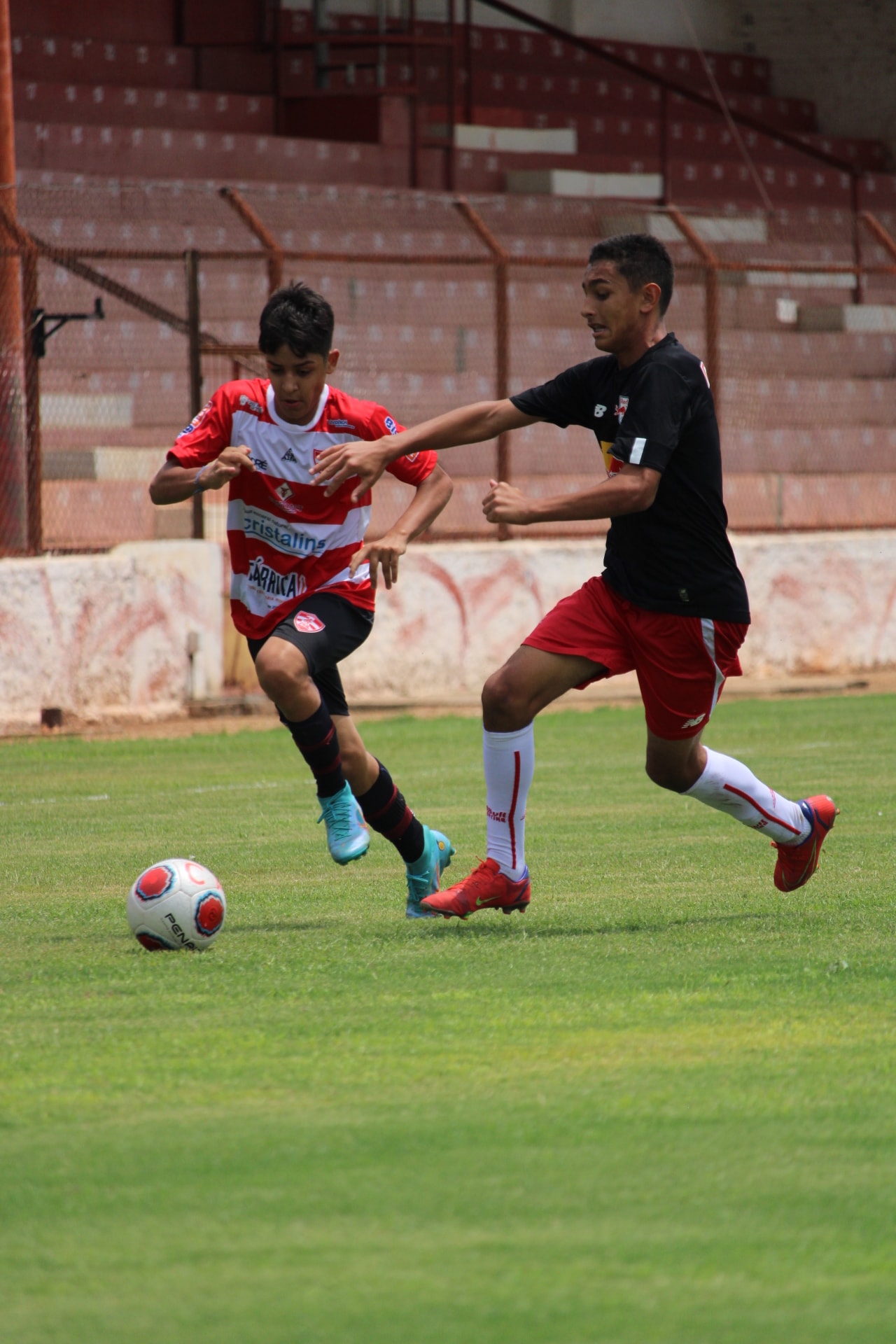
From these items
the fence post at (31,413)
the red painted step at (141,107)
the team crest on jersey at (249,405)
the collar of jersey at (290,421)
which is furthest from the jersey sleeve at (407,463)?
the red painted step at (141,107)

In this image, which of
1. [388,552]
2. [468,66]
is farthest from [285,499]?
[468,66]

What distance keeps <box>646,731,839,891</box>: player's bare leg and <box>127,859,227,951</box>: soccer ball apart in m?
1.50

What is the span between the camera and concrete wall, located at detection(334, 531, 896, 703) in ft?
49.6

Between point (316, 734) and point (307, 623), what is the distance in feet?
1.40

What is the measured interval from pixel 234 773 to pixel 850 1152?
7951 millimetres

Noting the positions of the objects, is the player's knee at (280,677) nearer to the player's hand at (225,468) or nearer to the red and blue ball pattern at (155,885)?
the player's hand at (225,468)

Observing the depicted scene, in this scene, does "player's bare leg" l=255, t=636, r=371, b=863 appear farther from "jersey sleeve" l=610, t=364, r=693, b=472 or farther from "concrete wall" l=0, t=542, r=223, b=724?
"concrete wall" l=0, t=542, r=223, b=724

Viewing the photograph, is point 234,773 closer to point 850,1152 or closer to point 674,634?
point 674,634

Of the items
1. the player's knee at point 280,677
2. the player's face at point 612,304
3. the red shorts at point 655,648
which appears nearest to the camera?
the player's face at point 612,304

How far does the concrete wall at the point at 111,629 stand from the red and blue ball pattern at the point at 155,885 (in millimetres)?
7425

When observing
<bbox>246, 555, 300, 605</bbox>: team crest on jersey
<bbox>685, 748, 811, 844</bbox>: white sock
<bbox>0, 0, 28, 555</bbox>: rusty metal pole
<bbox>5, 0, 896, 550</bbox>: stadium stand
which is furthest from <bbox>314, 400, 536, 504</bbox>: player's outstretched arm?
<bbox>5, 0, 896, 550</bbox>: stadium stand

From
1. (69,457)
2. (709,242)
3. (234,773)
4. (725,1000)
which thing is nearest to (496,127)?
(709,242)

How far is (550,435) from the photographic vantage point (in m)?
20.1

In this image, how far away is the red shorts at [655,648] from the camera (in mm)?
6168
